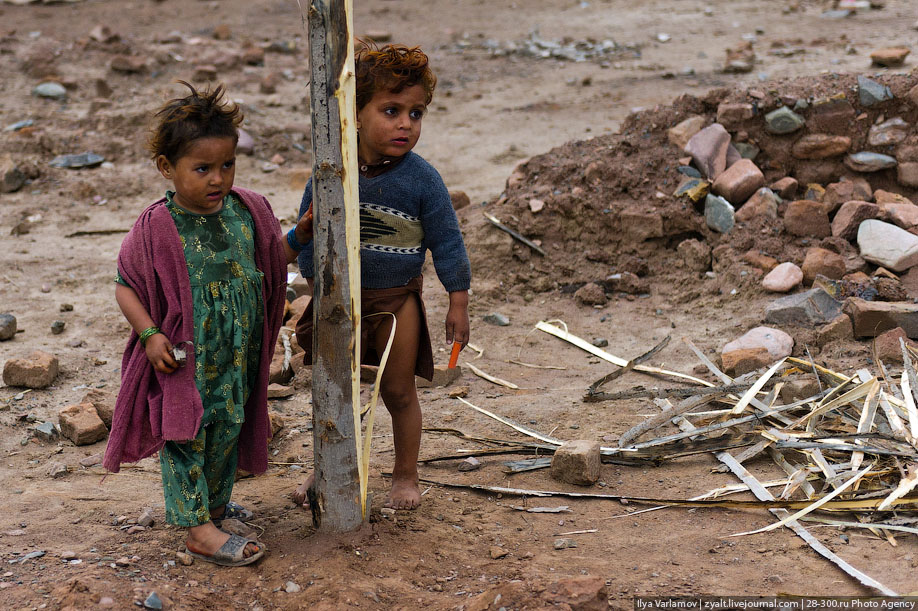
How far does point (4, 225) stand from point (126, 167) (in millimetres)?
1364

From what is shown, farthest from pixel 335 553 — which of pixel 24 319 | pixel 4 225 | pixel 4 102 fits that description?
pixel 4 102

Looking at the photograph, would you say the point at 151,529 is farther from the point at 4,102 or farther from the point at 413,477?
the point at 4,102

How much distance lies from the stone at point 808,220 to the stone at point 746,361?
1.46 meters

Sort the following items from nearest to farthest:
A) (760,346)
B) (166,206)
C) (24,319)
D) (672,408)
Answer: (166,206) < (672,408) < (760,346) < (24,319)

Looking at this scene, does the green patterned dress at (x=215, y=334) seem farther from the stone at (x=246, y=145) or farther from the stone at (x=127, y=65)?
the stone at (x=127, y=65)

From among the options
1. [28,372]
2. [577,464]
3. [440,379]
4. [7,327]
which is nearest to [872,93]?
[440,379]

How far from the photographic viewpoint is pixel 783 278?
5.03 metres

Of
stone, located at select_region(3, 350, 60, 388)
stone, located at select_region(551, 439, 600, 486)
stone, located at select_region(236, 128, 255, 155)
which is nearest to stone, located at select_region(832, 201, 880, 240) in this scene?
stone, located at select_region(551, 439, 600, 486)

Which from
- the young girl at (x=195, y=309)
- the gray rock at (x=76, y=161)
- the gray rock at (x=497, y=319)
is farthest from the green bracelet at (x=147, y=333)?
the gray rock at (x=76, y=161)

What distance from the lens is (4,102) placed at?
9.15 metres

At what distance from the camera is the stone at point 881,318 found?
4.31 meters

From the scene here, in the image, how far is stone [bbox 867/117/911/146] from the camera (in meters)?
5.67

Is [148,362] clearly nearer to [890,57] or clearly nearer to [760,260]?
[760,260]

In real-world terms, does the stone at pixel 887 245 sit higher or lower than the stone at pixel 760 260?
higher
